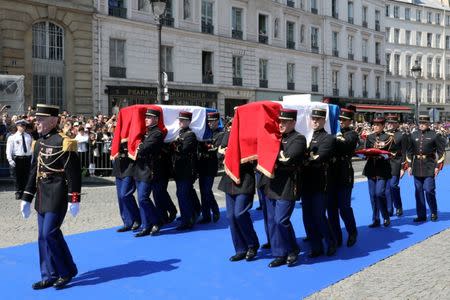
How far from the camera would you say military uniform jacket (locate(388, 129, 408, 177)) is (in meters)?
10.9

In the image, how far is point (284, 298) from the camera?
6.24 metres

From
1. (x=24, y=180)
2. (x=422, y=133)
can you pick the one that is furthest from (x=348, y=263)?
(x=24, y=180)

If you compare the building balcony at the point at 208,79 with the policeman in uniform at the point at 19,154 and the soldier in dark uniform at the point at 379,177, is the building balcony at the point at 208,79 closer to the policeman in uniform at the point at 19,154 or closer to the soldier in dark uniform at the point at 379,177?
the policeman in uniform at the point at 19,154

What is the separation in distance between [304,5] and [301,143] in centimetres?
3957

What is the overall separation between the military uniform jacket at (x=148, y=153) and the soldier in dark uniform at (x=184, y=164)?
0.52 metres

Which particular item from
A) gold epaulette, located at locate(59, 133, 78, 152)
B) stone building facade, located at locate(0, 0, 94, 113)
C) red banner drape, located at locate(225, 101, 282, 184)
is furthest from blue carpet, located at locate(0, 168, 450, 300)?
stone building facade, located at locate(0, 0, 94, 113)

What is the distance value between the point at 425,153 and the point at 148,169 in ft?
17.1

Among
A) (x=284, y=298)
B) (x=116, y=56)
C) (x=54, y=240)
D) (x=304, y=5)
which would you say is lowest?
(x=284, y=298)

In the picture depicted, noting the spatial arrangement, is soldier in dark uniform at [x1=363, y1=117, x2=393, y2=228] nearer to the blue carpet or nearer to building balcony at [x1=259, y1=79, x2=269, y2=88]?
the blue carpet

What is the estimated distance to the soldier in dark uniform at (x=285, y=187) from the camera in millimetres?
7359

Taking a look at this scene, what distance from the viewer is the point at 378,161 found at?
10531 millimetres

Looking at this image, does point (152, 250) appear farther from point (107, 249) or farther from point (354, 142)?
point (354, 142)

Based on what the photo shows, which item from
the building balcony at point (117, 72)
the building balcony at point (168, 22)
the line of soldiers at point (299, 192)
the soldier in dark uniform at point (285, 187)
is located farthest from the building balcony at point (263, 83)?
the soldier in dark uniform at point (285, 187)

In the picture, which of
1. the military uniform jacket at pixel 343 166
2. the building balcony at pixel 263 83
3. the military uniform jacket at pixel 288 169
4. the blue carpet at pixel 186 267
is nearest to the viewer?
the blue carpet at pixel 186 267
